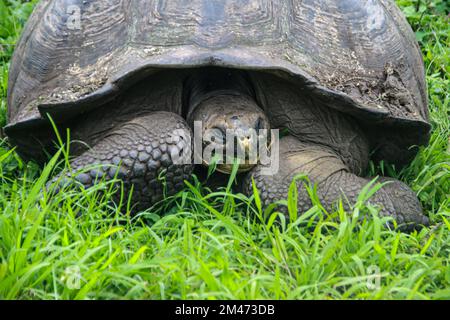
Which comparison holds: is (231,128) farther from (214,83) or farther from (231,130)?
(214,83)

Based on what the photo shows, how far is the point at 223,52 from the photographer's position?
12.1 ft

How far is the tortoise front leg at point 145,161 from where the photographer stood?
3.73 m

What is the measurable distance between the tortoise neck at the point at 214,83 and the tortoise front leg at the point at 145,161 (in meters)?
0.28

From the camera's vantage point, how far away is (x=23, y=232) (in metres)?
3.27

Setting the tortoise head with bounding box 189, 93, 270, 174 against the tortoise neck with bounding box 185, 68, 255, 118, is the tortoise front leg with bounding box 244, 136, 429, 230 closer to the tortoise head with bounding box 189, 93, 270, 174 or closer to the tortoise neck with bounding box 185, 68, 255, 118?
Result: the tortoise head with bounding box 189, 93, 270, 174

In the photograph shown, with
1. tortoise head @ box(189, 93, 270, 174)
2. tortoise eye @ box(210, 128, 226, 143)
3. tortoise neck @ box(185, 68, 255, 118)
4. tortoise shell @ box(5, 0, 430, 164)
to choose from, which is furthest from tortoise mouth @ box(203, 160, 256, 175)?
tortoise shell @ box(5, 0, 430, 164)

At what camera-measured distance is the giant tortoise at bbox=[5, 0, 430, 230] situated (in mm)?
3768

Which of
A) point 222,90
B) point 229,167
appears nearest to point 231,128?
point 229,167

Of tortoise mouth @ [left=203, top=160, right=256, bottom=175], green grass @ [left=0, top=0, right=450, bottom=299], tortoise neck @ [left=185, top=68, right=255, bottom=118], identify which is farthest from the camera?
tortoise neck @ [left=185, top=68, right=255, bottom=118]

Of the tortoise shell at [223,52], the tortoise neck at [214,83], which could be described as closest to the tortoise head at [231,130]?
the tortoise neck at [214,83]

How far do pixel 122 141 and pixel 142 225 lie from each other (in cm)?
42

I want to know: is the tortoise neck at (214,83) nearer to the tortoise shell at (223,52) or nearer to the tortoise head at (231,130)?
the tortoise head at (231,130)
